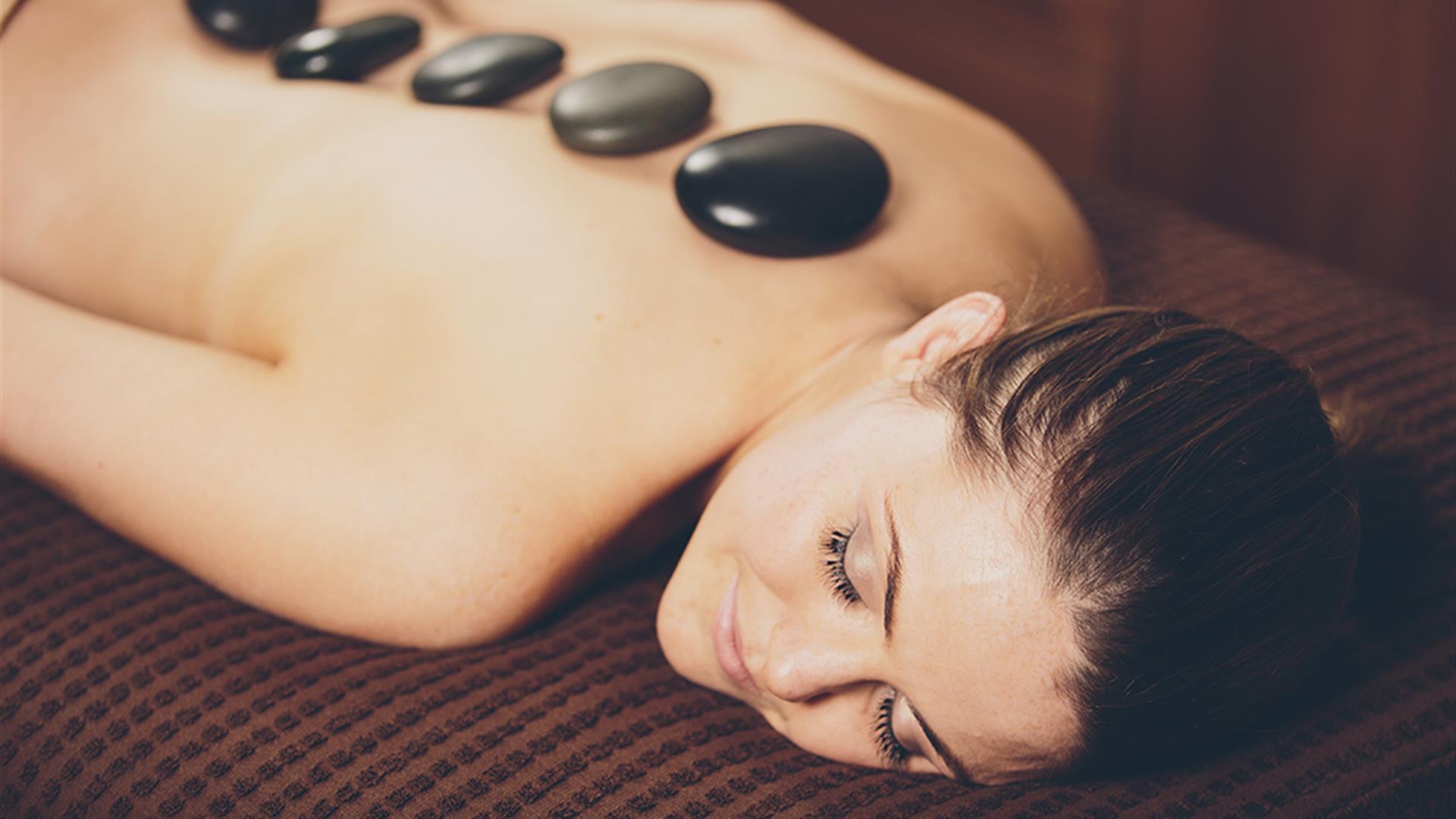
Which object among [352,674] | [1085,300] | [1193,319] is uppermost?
[1193,319]

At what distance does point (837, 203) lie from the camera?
105 cm

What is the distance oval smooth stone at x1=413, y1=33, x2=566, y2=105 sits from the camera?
1175 millimetres

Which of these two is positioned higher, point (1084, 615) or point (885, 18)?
point (1084, 615)

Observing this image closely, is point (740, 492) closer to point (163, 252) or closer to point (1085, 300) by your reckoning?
point (1085, 300)

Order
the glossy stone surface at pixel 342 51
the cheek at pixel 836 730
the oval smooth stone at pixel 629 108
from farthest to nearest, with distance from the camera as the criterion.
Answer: the glossy stone surface at pixel 342 51 → the oval smooth stone at pixel 629 108 → the cheek at pixel 836 730

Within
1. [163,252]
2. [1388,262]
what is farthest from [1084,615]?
[1388,262]

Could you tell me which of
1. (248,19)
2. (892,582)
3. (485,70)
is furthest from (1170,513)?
(248,19)

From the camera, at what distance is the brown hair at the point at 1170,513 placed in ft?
2.48

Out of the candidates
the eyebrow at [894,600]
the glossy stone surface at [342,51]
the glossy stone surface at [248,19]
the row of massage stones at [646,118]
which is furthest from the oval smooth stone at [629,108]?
the eyebrow at [894,600]

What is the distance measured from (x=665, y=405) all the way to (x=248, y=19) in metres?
0.61

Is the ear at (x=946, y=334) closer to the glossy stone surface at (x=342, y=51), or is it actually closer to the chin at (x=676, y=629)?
the chin at (x=676, y=629)

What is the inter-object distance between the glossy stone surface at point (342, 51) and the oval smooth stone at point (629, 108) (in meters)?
0.22

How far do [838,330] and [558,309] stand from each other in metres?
0.22

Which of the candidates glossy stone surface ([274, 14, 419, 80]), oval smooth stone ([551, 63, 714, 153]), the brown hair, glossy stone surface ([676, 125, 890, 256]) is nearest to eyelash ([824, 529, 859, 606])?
the brown hair
